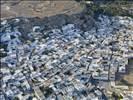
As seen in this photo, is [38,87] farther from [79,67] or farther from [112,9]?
[112,9]

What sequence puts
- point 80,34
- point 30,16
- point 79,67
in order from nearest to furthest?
point 79,67 < point 80,34 < point 30,16

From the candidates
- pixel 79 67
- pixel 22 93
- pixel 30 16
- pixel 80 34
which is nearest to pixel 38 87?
pixel 22 93

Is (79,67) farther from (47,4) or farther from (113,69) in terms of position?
(47,4)

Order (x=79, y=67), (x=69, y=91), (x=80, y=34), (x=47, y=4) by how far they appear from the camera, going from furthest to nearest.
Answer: (x=47, y=4), (x=80, y=34), (x=79, y=67), (x=69, y=91)

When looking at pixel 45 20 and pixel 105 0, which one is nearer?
pixel 45 20

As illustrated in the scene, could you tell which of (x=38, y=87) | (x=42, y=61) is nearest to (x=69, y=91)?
(x=38, y=87)

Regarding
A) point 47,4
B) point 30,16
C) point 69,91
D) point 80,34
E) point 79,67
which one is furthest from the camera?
point 47,4
